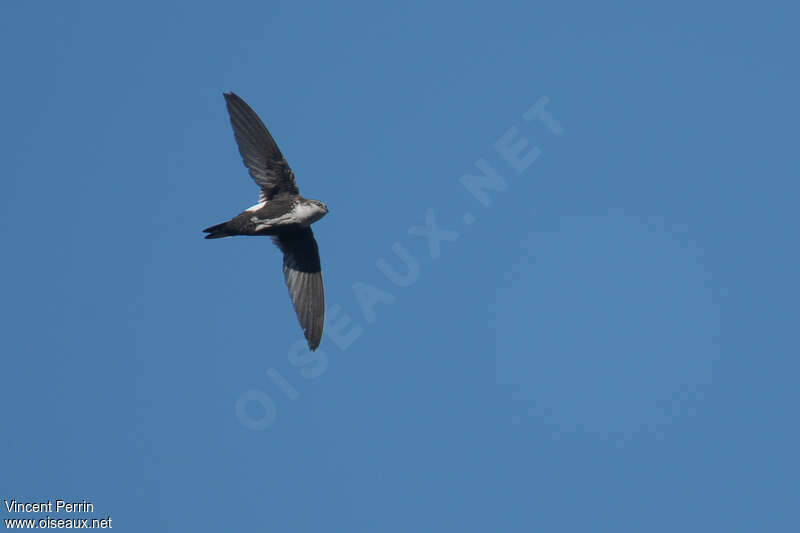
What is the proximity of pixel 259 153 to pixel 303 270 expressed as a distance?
2.00 m

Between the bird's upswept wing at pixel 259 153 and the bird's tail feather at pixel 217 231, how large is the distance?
0.95 metres

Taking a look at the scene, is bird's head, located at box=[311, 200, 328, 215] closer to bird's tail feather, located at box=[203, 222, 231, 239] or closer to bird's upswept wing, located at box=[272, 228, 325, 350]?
bird's upswept wing, located at box=[272, 228, 325, 350]

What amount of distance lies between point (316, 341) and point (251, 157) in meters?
2.89

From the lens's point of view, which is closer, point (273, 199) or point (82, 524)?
point (273, 199)

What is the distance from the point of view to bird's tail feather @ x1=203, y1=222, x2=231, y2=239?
45.8 ft

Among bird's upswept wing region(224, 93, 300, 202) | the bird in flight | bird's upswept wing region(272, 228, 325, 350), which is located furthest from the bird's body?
bird's upswept wing region(272, 228, 325, 350)

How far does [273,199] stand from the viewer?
48.9 feet

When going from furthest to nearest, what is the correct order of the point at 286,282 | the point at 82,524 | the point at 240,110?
the point at 82,524 → the point at 286,282 → the point at 240,110

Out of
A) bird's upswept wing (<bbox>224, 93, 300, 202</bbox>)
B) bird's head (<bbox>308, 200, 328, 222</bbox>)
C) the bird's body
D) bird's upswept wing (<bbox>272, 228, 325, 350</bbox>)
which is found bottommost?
bird's upswept wing (<bbox>272, 228, 325, 350</bbox>)

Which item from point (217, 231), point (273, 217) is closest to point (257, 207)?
point (273, 217)

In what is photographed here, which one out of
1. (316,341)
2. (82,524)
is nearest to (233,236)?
(316,341)

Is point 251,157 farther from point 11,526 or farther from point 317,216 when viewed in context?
point 11,526

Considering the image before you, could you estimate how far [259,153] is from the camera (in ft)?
48.0

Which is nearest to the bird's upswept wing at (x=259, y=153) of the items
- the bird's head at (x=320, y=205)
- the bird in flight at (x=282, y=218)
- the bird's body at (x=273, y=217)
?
the bird in flight at (x=282, y=218)
